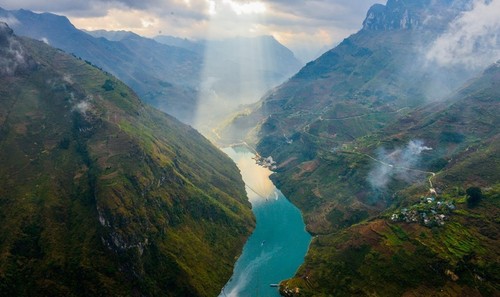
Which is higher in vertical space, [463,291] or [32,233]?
[463,291]

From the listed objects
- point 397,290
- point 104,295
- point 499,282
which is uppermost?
point 499,282

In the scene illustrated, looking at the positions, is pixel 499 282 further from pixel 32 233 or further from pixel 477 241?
pixel 32 233

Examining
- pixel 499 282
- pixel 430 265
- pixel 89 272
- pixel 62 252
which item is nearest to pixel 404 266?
pixel 430 265

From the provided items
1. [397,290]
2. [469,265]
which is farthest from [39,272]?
[469,265]

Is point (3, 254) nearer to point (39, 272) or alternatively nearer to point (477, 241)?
point (39, 272)

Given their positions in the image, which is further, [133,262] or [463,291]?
[133,262]

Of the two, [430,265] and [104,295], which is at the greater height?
[430,265]

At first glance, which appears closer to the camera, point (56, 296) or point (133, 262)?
point (56, 296)

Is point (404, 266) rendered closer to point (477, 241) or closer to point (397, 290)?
point (397, 290)
